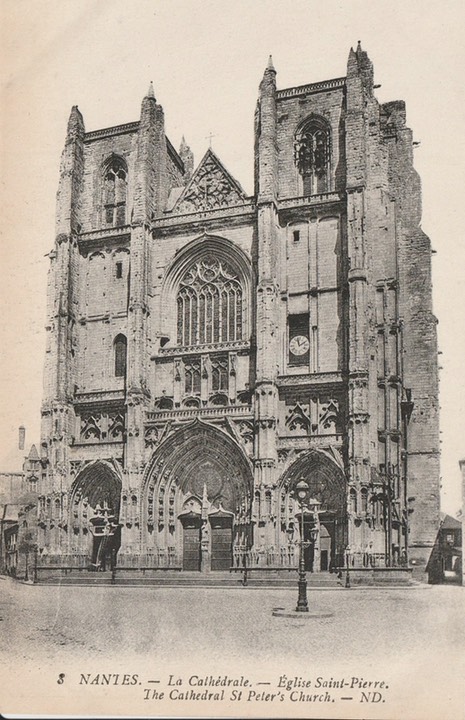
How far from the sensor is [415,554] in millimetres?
33906

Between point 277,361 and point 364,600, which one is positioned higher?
point 277,361

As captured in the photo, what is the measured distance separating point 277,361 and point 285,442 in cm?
322

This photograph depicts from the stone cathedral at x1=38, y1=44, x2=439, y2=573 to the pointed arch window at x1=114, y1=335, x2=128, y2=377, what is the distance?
0.29 ft

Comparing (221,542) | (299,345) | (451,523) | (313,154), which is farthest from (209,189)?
(451,523)

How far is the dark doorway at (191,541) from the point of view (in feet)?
110

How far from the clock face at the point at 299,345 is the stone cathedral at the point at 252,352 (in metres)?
0.06

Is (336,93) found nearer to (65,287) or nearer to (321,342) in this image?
(321,342)

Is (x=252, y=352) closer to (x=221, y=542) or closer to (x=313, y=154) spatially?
(x=221, y=542)

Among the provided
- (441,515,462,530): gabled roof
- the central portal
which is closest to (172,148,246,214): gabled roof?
the central portal

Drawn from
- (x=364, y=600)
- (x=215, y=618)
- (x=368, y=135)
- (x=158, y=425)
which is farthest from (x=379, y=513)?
(x=368, y=135)

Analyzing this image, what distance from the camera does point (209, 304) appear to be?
3556cm

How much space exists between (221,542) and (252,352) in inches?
303

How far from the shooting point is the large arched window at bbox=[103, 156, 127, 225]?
38312 mm

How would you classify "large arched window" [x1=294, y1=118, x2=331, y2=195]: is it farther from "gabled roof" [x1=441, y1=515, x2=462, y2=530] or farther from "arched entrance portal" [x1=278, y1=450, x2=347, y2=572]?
"gabled roof" [x1=441, y1=515, x2=462, y2=530]
